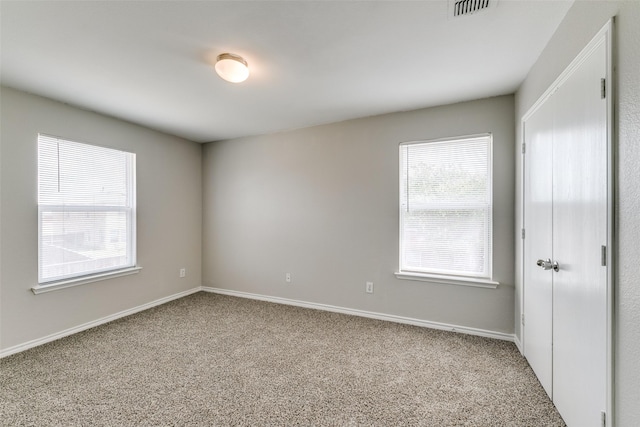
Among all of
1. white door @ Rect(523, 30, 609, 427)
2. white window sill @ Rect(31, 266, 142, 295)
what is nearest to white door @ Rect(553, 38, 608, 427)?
white door @ Rect(523, 30, 609, 427)

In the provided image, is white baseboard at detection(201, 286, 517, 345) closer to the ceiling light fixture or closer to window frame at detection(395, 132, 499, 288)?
window frame at detection(395, 132, 499, 288)

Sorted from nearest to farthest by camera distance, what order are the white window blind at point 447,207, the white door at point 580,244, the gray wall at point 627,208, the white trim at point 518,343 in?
the gray wall at point 627,208 → the white door at point 580,244 → the white trim at point 518,343 → the white window blind at point 447,207

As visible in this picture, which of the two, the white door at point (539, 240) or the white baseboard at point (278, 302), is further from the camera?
the white baseboard at point (278, 302)

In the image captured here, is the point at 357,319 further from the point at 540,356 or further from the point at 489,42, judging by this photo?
the point at 489,42

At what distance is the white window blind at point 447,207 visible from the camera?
2879 millimetres

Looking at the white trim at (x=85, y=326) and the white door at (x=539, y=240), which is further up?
the white door at (x=539, y=240)

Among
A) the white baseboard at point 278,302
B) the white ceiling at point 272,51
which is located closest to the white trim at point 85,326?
the white baseboard at point 278,302

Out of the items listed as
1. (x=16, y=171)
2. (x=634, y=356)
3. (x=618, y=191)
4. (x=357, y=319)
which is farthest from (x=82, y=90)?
(x=634, y=356)

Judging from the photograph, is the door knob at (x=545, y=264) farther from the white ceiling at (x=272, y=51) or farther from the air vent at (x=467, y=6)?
the air vent at (x=467, y=6)

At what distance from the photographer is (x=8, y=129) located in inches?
98.3

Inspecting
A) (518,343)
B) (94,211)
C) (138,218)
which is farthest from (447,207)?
(94,211)

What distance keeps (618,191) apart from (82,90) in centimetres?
396

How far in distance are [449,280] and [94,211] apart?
411cm

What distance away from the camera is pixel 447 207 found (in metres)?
3.01
